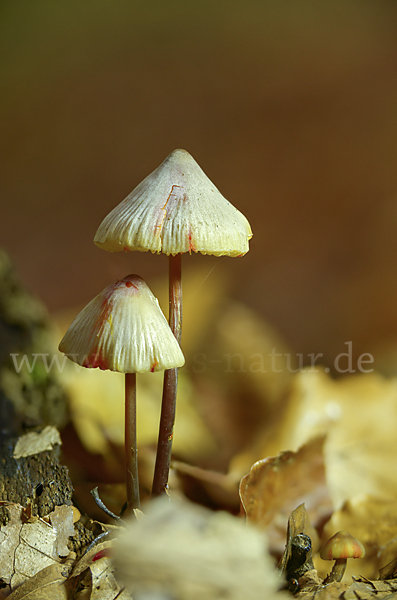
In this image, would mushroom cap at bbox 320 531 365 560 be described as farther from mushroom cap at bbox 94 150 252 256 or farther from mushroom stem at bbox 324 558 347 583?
mushroom cap at bbox 94 150 252 256

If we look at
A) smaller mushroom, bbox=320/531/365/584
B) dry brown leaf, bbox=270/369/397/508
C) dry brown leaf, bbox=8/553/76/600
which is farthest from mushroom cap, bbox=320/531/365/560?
dry brown leaf, bbox=8/553/76/600

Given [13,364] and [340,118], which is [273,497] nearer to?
[13,364]

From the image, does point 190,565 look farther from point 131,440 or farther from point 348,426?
point 348,426

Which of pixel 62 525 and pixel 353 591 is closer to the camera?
pixel 353 591

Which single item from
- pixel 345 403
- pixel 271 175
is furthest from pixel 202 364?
pixel 271 175

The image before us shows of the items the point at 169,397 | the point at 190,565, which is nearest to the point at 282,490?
the point at 169,397

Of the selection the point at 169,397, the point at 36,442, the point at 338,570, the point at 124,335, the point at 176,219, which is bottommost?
the point at 338,570
